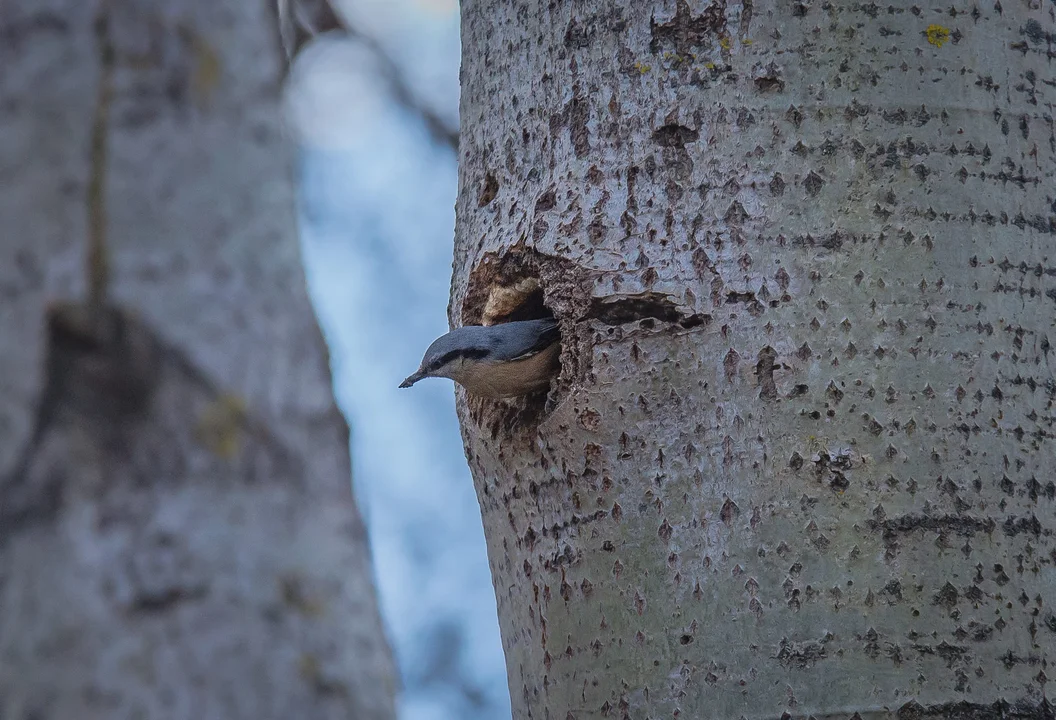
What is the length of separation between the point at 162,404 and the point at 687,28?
3.59ft

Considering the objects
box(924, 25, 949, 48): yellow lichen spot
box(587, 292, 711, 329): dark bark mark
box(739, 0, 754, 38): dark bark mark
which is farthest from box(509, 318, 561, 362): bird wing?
box(924, 25, 949, 48): yellow lichen spot

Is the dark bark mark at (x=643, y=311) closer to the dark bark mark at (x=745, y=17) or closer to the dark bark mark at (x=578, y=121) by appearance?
the dark bark mark at (x=578, y=121)

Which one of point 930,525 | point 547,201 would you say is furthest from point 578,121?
point 930,525

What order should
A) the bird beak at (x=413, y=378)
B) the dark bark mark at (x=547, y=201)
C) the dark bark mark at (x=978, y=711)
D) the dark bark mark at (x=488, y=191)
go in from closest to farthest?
the dark bark mark at (x=978, y=711) → the dark bark mark at (x=547, y=201) → the dark bark mark at (x=488, y=191) → the bird beak at (x=413, y=378)

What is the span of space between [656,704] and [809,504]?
320 millimetres

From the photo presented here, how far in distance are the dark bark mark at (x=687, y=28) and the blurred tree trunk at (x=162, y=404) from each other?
0.90 metres

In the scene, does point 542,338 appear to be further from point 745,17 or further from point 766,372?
point 745,17

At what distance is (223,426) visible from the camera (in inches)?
32.3

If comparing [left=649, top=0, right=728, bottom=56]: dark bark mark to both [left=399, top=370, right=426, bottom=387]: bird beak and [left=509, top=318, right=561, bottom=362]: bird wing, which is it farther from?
[left=399, top=370, right=426, bottom=387]: bird beak

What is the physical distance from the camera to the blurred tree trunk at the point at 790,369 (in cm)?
144

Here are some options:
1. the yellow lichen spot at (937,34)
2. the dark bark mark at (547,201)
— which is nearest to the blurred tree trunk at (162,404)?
the dark bark mark at (547,201)

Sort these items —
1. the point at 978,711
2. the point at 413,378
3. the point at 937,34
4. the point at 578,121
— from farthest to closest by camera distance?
the point at 413,378
the point at 578,121
the point at 937,34
the point at 978,711

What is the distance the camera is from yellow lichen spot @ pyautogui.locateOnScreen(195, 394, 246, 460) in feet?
2.68

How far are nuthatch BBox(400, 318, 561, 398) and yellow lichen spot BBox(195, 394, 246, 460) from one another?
3.03ft
